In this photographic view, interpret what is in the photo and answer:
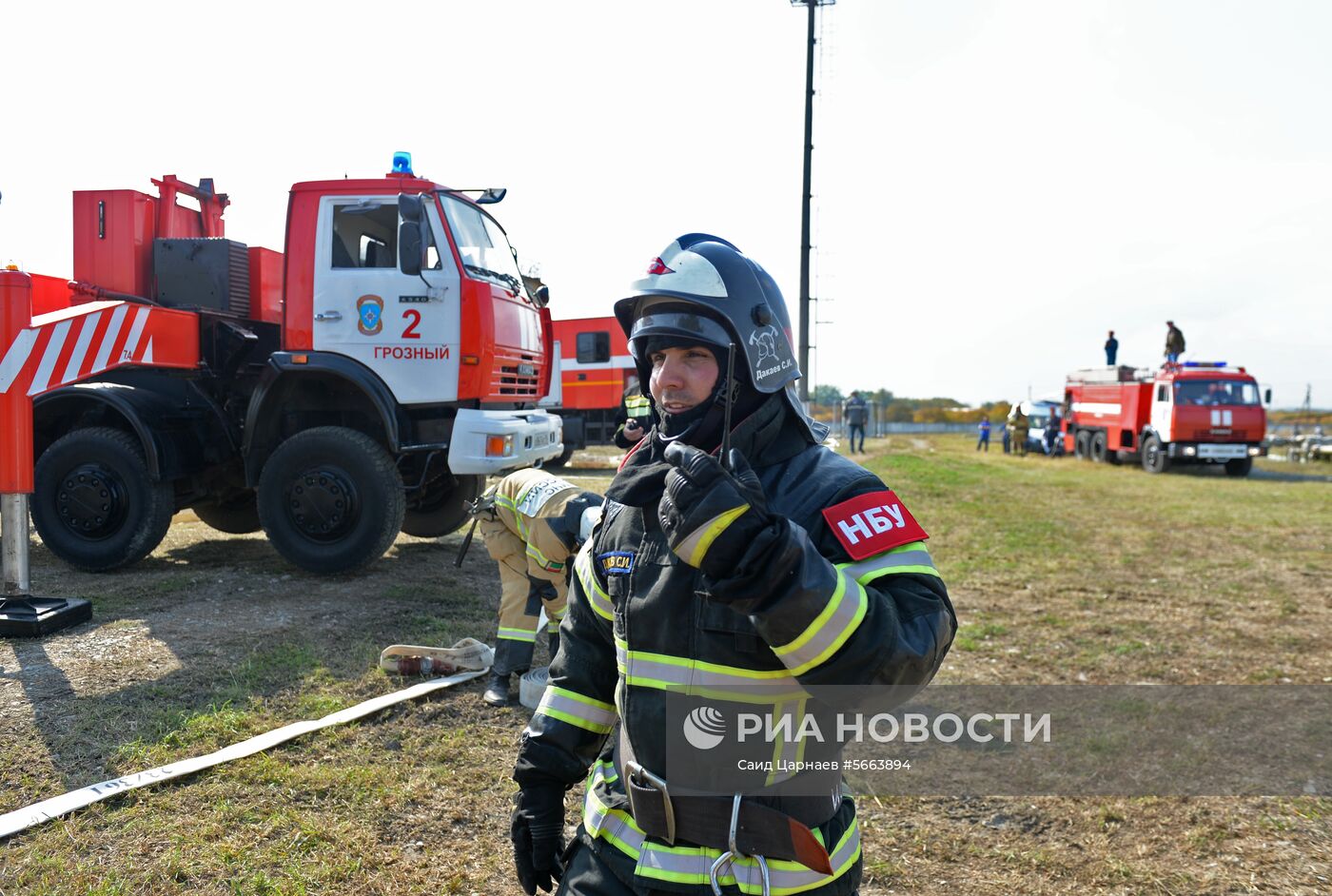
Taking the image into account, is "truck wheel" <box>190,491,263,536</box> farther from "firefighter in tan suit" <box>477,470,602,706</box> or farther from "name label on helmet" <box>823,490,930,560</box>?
"name label on helmet" <box>823,490,930,560</box>

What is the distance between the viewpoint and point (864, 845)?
3.50 metres

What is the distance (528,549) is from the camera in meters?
4.85

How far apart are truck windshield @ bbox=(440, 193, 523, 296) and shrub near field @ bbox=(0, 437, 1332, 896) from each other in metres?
2.53

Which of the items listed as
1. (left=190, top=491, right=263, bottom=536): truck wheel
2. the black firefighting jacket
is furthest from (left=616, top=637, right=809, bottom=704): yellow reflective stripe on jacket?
(left=190, top=491, right=263, bottom=536): truck wheel

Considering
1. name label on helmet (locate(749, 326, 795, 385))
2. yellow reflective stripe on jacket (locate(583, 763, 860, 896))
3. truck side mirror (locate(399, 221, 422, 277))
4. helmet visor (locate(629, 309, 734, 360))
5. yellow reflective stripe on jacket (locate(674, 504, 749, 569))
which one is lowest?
yellow reflective stripe on jacket (locate(583, 763, 860, 896))

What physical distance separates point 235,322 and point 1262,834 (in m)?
8.11

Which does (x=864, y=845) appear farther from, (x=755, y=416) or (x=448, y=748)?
(x=755, y=416)

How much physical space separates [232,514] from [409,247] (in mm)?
3846

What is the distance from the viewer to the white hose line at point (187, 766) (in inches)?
133

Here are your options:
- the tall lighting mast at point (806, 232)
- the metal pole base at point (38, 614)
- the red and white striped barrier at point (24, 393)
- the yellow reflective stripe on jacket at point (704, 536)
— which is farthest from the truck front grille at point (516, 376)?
the tall lighting mast at point (806, 232)

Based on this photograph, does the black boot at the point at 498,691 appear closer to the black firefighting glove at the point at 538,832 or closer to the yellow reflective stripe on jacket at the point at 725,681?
the black firefighting glove at the point at 538,832

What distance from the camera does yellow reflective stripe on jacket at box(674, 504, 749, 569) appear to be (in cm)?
148

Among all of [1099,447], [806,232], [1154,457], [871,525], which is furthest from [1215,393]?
[871,525]

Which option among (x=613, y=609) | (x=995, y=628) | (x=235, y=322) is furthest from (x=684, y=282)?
(x=235, y=322)
